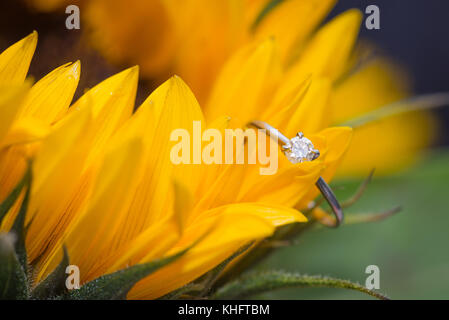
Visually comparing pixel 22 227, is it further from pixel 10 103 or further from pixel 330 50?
pixel 330 50

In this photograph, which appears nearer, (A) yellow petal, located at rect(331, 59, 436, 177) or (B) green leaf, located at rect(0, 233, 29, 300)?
(B) green leaf, located at rect(0, 233, 29, 300)

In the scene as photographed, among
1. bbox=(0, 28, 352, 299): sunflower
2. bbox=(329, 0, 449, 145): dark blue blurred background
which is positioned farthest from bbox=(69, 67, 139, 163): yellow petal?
bbox=(329, 0, 449, 145): dark blue blurred background

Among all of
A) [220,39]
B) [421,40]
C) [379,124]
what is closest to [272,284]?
[220,39]

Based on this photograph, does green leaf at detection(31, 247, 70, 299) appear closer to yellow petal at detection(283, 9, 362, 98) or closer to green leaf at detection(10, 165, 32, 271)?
green leaf at detection(10, 165, 32, 271)

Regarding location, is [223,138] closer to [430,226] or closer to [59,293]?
[59,293]

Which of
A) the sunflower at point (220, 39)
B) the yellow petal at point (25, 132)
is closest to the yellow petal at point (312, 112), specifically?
the sunflower at point (220, 39)
